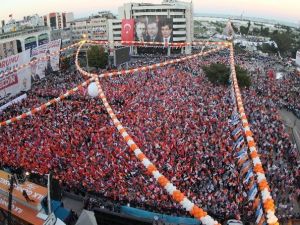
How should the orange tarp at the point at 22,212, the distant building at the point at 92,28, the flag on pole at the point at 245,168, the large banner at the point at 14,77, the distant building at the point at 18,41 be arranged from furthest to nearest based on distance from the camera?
the distant building at the point at 92,28, the distant building at the point at 18,41, the large banner at the point at 14,77, the flag on pole at the point at 245,168, the orange tarp at the point at 22,212

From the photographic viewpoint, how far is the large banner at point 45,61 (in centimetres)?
3447

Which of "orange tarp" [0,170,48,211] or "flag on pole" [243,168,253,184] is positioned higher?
"orange tarp" [0,170,48,211]

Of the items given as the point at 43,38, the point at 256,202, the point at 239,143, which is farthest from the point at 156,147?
the point at 43,38

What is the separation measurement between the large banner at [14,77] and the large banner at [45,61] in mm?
2688

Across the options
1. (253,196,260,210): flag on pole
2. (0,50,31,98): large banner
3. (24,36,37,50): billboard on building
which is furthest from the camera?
(24,36,37,50): billboard on building

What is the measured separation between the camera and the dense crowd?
14.5 metres

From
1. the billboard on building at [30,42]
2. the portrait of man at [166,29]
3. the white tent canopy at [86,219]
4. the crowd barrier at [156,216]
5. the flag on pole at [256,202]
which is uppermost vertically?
the portrait of man at [166,29]

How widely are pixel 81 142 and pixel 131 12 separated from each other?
61.3 metres

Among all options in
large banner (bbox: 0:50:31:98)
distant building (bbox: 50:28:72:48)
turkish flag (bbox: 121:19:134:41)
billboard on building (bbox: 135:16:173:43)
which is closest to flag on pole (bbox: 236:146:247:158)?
large banner (bbox: 0:50:31:98)

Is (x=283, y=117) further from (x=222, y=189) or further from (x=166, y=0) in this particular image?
(x=166, y=0)

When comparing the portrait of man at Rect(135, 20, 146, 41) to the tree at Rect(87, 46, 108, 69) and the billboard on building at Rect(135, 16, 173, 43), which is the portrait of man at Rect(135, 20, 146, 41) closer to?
the billboard on building at Rect(135, 16, 173, 43)

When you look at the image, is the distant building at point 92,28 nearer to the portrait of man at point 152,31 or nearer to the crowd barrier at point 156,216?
the portrait of man at point 152,31

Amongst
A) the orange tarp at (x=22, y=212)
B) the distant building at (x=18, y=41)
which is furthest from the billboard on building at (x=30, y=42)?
the orange tarp at (x=22, y=212)

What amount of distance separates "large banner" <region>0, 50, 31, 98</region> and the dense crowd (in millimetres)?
2933
